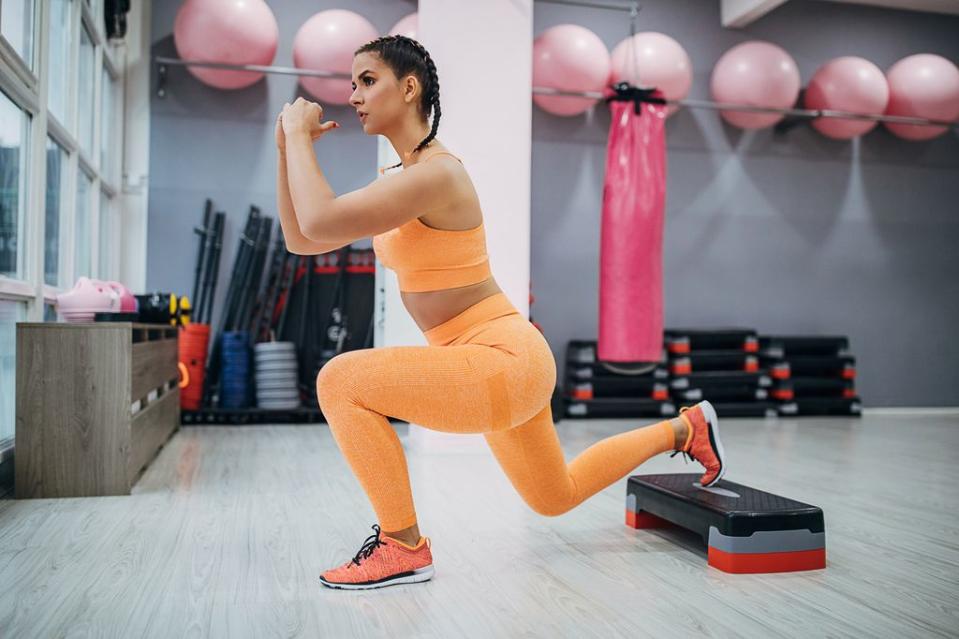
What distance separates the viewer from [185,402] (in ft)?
17.9

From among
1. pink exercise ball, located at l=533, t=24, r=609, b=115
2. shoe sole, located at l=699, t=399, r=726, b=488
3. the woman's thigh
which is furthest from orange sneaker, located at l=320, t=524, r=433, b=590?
pink exercise ball, located at l=533, t=24, r=609, b=115

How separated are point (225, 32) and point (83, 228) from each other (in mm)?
1553

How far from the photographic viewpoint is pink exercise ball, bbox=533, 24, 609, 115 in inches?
223

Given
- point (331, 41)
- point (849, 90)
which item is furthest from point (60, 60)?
point (849, 90)

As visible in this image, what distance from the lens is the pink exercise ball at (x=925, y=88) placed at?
247 inches

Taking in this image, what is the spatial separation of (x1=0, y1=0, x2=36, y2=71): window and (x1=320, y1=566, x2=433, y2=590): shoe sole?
2.41 m

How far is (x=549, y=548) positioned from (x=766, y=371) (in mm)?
4598

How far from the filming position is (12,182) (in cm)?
338

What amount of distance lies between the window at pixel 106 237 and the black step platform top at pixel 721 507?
4325 millimetres

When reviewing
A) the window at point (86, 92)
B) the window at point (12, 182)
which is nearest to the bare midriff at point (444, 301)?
the window at point (12, 182)

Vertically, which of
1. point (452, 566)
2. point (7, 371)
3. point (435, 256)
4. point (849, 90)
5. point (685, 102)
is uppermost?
point (849, 90)

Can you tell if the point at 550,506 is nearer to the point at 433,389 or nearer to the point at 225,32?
the point at 433,389

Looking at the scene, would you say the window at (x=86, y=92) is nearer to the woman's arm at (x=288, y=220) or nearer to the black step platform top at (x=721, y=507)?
the woman's arm at (x=288, y=220)

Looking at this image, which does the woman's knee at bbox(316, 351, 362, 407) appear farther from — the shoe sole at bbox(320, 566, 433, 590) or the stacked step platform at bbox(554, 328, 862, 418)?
the stacked step platform at bbox(554, 328, 862, 418)
